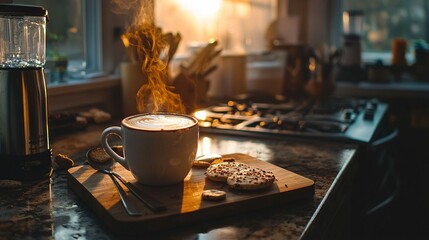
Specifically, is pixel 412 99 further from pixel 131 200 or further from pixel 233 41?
pixel 131 200

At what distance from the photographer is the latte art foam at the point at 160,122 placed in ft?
2.98

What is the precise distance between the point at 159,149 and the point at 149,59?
751 mm

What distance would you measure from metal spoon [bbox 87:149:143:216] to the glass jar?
27 cm

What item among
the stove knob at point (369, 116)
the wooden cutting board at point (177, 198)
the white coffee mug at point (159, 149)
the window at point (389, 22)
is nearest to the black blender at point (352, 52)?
the window at point (389, 22)

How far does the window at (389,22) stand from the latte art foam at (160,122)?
2.60 metres

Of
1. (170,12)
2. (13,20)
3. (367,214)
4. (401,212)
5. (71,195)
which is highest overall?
(170,12)

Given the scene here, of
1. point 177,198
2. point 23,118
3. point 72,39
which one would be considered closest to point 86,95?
point 72,39

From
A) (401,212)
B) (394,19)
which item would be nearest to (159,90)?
(401,212)

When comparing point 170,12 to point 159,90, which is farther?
point 170,12

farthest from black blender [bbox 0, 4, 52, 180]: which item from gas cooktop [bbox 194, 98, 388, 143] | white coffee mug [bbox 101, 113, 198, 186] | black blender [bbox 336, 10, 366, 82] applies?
black blender [bbox 336, 10, 366, 82]

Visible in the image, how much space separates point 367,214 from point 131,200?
0.93 m

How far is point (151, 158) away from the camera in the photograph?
886 mm

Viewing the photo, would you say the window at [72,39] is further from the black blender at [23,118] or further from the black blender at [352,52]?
the black blender at [352,52]

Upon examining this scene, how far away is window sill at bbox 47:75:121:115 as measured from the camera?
159 centimetres
